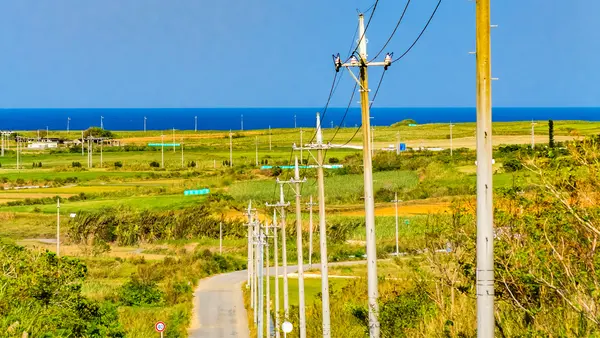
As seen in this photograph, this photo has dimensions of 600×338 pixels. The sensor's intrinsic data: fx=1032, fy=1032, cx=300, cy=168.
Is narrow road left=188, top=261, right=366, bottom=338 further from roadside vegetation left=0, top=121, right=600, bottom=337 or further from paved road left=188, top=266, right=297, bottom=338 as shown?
roadside vegetation left=0, top=121, right=600, bottom=337

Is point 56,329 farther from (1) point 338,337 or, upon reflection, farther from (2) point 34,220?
(2) point 34,220

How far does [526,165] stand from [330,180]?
3295 inches

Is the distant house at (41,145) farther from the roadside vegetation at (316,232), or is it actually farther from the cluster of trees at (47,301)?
the cluster of trees at (47,301)

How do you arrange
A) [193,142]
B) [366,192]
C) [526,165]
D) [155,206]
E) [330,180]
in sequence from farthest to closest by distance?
[193,142] < [330,180] < [155,206] < [366,192] < [526,165]

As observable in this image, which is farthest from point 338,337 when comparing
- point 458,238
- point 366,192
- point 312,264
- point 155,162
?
point 155,162

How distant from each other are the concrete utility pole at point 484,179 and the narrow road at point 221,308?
2960 centimetres

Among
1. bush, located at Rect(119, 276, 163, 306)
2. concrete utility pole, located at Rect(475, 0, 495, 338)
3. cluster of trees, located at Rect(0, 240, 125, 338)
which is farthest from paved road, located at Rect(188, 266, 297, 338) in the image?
concrete utility pole, located at Rect(475, 0, 495, 338)

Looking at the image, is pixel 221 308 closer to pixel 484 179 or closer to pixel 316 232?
pixel 316 232

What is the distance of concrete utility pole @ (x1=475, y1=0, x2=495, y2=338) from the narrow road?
97.1 ft

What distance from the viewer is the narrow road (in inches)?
1649

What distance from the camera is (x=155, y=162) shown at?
121562 mm

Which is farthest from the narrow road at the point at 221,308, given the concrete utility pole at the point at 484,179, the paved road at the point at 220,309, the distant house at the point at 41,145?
the distant house at the point at 41,145

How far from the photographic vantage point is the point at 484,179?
11.7 meters

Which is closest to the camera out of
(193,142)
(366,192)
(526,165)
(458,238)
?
(526,165)
